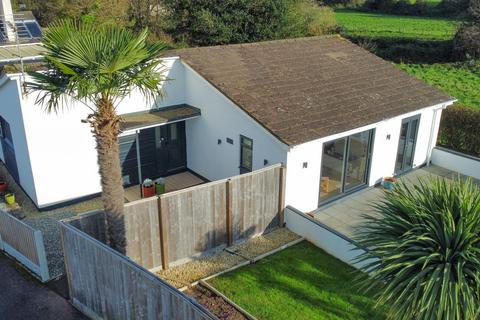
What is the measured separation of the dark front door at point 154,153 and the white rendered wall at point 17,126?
290cm

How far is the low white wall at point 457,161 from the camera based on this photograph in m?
17.1

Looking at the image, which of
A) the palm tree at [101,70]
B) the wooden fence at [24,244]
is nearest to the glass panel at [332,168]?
the palm tree at [101,70]

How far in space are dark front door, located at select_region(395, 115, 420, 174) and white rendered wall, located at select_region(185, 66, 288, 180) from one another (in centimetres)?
616

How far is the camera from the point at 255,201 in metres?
12.2

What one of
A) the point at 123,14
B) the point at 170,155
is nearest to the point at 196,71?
the point at 170,155

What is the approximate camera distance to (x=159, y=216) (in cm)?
1047

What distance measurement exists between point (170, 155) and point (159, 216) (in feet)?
20.7

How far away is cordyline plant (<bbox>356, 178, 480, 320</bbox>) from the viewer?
673cm

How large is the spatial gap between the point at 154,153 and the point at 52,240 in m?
4.89

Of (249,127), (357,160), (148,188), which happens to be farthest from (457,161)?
(148,188)

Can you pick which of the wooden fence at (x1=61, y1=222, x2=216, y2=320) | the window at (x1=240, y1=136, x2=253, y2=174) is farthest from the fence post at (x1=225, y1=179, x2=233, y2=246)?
the wooden fence at (x1=61, y1=222, x2=216, y2=320)

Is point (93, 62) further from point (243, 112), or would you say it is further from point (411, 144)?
point (411, 144)

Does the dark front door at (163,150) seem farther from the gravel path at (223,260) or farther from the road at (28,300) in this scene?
the road at (28,300)

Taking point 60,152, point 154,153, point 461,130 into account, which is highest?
point 60,152
